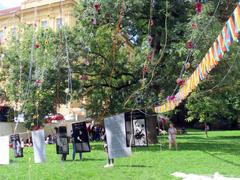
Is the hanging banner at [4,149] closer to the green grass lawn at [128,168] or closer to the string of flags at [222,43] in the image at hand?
the green grass lawn at [128,168]

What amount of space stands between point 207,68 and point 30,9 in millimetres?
32070

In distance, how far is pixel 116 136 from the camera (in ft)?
27.3

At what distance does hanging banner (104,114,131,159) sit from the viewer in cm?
Result: 827

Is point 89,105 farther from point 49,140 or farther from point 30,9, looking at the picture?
point 30,9

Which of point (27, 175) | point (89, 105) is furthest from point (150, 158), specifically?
point (89, 105)

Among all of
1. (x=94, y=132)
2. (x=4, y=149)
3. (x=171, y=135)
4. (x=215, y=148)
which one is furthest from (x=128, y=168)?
(x=94, y=132)

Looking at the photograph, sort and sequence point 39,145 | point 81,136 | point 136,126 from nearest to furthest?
point 39,145
point 136,126
point 81,136

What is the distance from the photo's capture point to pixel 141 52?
63.6 feet

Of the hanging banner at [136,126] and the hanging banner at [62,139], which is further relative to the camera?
the hanging banner at [62,139]

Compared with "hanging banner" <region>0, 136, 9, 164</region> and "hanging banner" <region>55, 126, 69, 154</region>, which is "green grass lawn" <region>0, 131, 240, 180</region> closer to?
"hanging banner" <region>55, 126, 69, 154</region>

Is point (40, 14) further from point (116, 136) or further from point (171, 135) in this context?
point (116, 136)

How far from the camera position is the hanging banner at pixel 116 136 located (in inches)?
325

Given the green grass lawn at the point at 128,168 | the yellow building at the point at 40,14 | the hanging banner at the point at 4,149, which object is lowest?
the green grass lawn at the point at 128,168

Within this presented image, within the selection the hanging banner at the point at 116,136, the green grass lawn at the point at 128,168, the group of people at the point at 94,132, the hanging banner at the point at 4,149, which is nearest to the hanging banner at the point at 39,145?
the hanging banner at the point at 4,149
